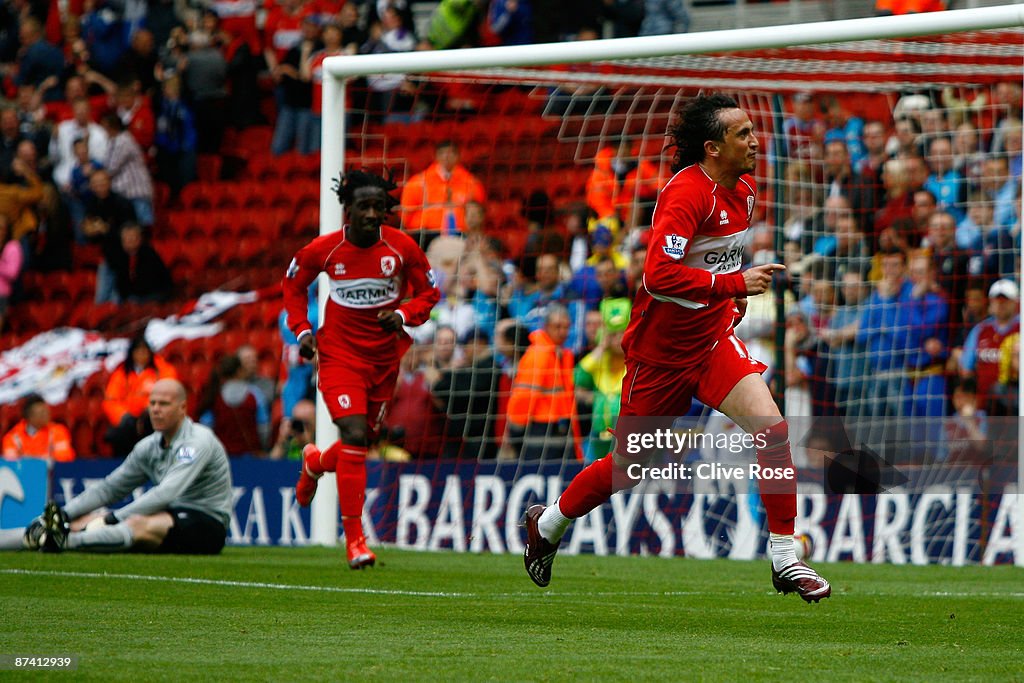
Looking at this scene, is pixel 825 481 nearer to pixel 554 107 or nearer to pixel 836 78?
pixel 836 78

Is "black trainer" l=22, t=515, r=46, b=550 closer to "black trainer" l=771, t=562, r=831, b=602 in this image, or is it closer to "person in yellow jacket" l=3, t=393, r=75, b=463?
"person in yellow jacket" l=3, t=393, r=75, b=463

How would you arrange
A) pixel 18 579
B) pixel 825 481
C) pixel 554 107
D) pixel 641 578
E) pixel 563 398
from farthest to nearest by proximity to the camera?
1. pixel 554 107
2. pixel 563 398
3. pixel 825 481
4. pixel 641 578
5. pixel 18 579

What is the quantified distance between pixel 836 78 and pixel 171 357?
7361mm

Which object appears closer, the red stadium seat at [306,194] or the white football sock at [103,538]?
the white football sock at [103,538]

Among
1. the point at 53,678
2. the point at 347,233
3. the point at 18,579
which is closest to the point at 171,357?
the point at 347,233

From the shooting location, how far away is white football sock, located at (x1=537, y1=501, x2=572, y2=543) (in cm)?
694

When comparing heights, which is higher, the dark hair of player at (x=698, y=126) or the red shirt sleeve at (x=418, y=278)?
the dark hair of player at (x=698, y=126)

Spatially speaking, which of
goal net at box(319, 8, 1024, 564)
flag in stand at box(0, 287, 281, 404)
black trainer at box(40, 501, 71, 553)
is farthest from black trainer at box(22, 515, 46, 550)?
flag in stand at box(0, 287, 281, 404)

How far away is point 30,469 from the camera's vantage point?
11.3 m

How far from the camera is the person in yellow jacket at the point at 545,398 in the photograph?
12141 millimetres

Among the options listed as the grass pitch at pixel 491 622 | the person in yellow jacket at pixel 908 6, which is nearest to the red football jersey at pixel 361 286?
the grass pitch at pixel 491 622

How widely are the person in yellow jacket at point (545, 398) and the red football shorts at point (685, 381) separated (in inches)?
212

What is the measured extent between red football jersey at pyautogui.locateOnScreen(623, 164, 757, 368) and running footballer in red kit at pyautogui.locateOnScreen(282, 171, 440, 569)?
107 inches

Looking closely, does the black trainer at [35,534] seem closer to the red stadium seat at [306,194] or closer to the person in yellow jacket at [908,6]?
the red stadium seat at [306,194]
